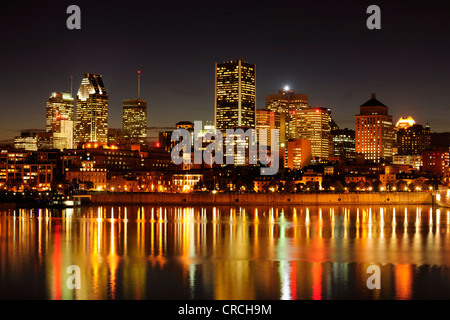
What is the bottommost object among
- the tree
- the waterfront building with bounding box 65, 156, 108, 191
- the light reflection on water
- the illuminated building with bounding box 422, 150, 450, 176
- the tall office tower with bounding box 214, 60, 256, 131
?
the light reflection on water

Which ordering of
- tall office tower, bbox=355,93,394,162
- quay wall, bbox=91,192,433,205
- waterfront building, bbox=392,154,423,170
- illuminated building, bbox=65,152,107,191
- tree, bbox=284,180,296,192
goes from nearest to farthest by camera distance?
quay wall, bbox=91,192,433,205
tree, bbox=284,180,296,192
illuminated building, bbox=65,152,107,191
waterfront building, bbox=392,154,423,170
tall office tower, bbox=355,93,394,162

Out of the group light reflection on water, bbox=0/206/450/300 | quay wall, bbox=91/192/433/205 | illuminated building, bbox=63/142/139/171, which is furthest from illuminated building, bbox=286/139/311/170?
light reflection on water, bbox=0/206/450/300

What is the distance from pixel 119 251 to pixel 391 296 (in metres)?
16.4

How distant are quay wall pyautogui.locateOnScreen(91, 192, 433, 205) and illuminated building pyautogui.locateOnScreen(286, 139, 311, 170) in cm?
8400

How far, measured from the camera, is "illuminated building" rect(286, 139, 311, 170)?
171125 millimetres

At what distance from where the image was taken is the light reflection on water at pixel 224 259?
80.6ft

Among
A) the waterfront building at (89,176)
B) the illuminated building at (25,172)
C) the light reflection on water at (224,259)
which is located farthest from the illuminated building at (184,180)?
the light reflection on water at (224,259)

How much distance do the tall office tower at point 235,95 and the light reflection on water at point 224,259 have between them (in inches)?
4835

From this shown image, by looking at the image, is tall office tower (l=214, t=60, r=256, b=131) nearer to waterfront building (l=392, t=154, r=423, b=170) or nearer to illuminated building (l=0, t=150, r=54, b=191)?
waterfront building (l=392, t=154, r=423, b=170)

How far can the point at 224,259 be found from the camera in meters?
32.0

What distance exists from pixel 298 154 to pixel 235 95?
2355 cm

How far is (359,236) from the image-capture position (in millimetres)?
42344

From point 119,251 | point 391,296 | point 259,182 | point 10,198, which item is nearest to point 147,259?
point 119,251

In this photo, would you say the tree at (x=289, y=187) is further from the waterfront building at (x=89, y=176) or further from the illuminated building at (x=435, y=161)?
the illuminated building at (x=435, y=161)
